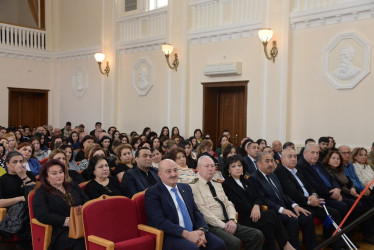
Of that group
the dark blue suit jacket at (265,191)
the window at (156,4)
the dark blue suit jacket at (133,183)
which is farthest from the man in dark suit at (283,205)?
the window at (156,4)

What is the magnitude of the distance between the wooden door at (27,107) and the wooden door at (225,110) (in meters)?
6.48

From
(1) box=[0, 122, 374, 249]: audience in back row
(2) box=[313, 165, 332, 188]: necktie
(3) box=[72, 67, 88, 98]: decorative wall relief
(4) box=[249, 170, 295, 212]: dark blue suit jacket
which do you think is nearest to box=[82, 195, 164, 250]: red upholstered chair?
(1) box=[0, 122, 374, 249]: audience in back row

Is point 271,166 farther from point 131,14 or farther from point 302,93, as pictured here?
point 131,14

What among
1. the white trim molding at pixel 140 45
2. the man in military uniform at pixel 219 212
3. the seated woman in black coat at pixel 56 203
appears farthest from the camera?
the white trim molding at pixel 140 45

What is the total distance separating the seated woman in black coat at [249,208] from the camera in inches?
159

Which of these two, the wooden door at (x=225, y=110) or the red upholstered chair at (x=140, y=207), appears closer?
the red upholstered chair at (x=140, y=207)

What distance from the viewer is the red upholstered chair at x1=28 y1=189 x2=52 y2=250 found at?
345 cm

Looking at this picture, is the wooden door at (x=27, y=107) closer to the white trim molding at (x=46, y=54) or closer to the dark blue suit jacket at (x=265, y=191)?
the white trim molding at (x=46, y=54)

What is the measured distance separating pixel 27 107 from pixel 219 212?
11.3 metres

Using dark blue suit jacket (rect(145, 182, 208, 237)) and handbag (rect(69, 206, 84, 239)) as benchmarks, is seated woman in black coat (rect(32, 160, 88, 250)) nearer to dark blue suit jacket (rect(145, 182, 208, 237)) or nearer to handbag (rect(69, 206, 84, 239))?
handbag (rect(69, 206, 84, 239))

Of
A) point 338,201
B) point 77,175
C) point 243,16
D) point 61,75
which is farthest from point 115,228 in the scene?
point 61,75

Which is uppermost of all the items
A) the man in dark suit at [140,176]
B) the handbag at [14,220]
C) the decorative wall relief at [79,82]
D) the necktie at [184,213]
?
the decorative wall relief at [79,82]

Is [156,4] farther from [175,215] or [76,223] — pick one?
[76,223]

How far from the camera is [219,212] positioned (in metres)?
3.95
